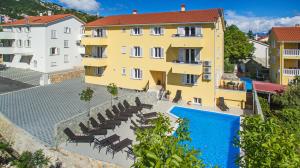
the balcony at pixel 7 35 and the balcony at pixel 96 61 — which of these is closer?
the balcony at pixel 96 61

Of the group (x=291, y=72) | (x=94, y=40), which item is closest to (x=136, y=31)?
(x=94, y=40)

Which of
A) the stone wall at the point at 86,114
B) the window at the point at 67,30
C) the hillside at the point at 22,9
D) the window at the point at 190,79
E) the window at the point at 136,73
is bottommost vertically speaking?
the stone wall at the point at 86,114

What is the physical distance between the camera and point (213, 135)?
24.0 meters

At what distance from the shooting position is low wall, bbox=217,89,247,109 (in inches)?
1292

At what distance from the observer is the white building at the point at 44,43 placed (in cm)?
4966

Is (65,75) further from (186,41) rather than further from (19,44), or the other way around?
(186,41)

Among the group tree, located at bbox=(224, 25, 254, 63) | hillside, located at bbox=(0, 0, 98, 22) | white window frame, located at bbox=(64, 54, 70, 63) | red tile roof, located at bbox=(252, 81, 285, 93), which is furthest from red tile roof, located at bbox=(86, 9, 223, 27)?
hillside, located at bbox=(0, 0, 98, 22)

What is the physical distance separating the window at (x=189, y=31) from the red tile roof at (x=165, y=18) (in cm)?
94

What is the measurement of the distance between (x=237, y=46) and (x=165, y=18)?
32947mm

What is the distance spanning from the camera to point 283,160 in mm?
7215

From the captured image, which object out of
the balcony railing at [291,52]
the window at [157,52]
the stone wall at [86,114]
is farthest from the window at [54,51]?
the balcony railing at [291,52]

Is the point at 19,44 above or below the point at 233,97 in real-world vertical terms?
above

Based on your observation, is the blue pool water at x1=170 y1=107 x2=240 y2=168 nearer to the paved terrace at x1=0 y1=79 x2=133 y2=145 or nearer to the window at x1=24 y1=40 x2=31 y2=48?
the paved terrace at x1=0 y1=79 x2=133 y2=145

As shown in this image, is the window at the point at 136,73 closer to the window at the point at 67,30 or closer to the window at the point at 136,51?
the window at the point at 136,51
